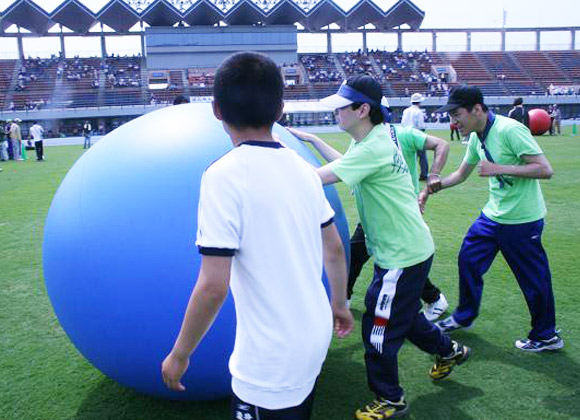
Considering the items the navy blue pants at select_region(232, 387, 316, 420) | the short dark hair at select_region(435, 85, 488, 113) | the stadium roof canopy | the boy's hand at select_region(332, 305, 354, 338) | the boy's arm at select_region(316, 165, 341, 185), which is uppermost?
the stadium roof canopy

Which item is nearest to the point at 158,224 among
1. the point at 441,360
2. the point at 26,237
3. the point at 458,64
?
the point at 441,360

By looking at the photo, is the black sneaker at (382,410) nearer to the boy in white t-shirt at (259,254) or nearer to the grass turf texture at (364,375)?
the grass turf texture at (364,375)

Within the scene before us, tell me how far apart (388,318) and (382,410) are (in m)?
0.56

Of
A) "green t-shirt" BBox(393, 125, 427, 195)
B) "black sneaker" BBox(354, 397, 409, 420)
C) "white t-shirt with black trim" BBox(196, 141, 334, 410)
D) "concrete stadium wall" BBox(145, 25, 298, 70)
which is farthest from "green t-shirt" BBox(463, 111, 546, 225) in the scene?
"concrete stadium wall" BBox(145, 25, 298, 70)

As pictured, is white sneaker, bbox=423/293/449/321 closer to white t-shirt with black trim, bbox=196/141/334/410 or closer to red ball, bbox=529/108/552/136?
white t-shirt with black trim, bbox=196/141/334/410

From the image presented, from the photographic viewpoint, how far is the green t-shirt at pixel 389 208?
10.1 feet

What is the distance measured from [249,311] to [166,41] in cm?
5699

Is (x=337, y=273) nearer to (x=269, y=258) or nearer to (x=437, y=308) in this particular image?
(x=269, y=258)

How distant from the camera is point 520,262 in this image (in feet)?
13.4

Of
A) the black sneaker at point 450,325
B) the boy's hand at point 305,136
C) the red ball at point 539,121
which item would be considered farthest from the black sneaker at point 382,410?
the red ball at point 539,121

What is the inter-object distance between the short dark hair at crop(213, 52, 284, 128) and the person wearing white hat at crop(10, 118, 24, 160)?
75.3ft

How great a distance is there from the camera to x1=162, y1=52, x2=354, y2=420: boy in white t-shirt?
175cm

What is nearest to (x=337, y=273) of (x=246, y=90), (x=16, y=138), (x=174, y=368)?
(x=174, y=368)

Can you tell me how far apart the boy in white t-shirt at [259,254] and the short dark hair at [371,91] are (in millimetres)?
1302
